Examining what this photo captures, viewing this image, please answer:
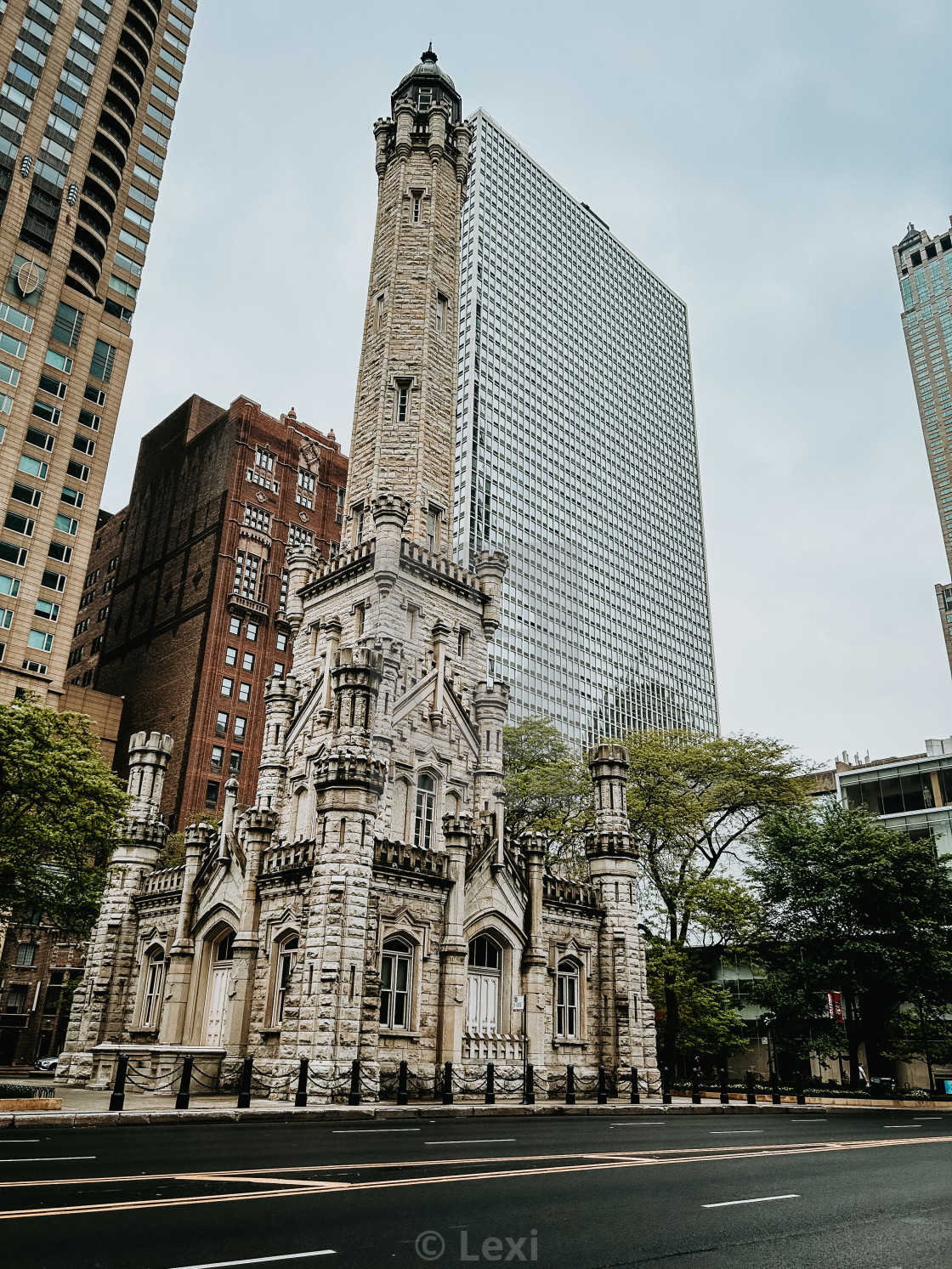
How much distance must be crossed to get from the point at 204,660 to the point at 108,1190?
69.4m

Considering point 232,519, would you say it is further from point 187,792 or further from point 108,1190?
point 108,1190

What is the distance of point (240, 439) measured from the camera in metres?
84.5

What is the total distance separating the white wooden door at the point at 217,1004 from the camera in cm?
2905

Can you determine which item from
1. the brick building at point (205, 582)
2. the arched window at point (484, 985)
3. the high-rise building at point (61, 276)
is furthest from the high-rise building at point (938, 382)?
the arched window at point (484, 985)

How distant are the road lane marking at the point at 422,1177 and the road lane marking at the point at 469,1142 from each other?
2091 millimetres

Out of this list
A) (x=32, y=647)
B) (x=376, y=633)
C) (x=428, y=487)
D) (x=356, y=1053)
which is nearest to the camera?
(x=356, y=1053)

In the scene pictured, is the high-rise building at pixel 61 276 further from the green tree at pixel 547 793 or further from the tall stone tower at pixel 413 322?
the tall stone tower at pixel 413 322

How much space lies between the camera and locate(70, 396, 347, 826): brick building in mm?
74938

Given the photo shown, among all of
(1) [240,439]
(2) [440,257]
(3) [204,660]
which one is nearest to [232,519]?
(1) [240,439]

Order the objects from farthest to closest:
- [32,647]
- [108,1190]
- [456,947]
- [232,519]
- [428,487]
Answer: [232,519]
[32,647]
[428,487]
[456,947]
[108,1190]

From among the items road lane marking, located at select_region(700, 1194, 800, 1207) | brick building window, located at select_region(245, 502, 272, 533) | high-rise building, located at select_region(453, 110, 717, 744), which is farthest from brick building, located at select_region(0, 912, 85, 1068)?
high-rise building, located at select_region(453, 110, 717, 744)

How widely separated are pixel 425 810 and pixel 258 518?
5719cm

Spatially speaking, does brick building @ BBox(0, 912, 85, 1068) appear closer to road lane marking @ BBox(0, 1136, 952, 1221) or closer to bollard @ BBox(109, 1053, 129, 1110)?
bollard @ BBox(109, 1053, 129, 1110)

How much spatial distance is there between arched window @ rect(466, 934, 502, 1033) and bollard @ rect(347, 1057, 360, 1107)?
238 inches
